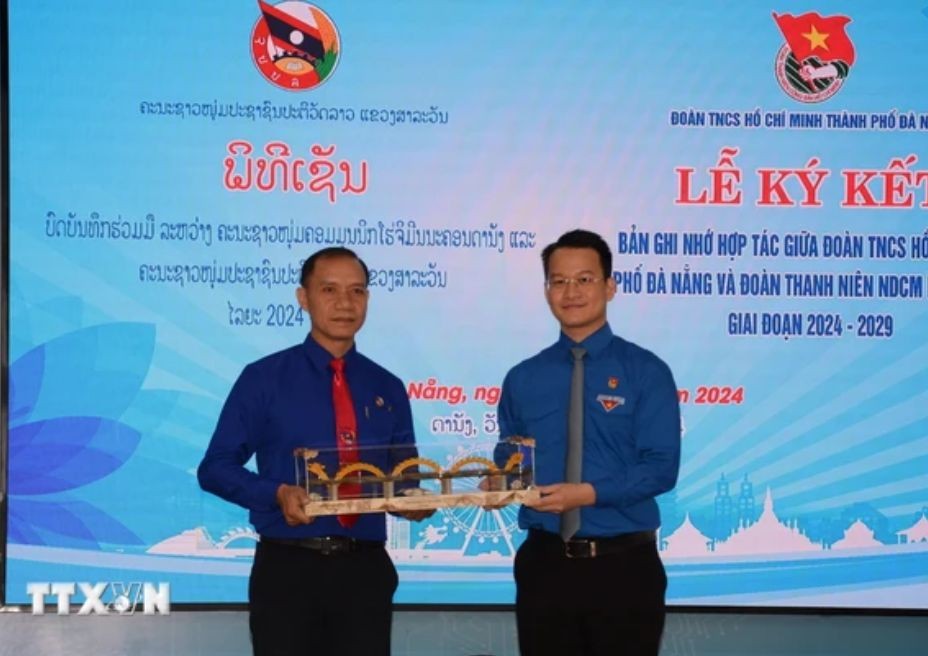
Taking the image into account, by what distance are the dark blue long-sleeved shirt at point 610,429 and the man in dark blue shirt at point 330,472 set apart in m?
0.40

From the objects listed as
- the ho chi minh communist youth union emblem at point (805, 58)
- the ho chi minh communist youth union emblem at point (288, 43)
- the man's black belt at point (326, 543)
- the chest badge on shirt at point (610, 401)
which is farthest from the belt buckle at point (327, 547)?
the ho chi minh communist youth union emblem at point (805, 58)

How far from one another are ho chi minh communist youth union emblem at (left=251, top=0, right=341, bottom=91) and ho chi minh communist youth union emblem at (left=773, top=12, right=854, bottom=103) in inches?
75.2

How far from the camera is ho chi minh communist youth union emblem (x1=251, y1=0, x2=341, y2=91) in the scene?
496 centimetres

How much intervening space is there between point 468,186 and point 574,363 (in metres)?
1.51

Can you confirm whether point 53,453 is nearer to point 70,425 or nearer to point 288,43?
point 70,425

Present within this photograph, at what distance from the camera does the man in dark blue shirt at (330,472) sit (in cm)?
354

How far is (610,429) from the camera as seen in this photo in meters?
3.65

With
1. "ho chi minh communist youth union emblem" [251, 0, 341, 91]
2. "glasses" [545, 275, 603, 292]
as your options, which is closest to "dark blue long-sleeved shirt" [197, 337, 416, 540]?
"glasses" [545, 275, 603, 292]

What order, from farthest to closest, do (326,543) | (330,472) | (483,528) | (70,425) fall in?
(483,528) → (70,425) → (326,543) → (330,472)

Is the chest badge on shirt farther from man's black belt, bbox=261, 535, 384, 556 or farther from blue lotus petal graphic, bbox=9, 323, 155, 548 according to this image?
blue lotus petal graphic, bbox=9, 323, 155, 548

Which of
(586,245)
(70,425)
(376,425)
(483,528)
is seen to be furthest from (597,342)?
(70,425)

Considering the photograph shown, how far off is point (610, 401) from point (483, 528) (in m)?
1.56

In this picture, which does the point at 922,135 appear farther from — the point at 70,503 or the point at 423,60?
the point at 70,503

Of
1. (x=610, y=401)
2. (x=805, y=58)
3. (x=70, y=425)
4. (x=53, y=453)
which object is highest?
(x=805, y=58)
